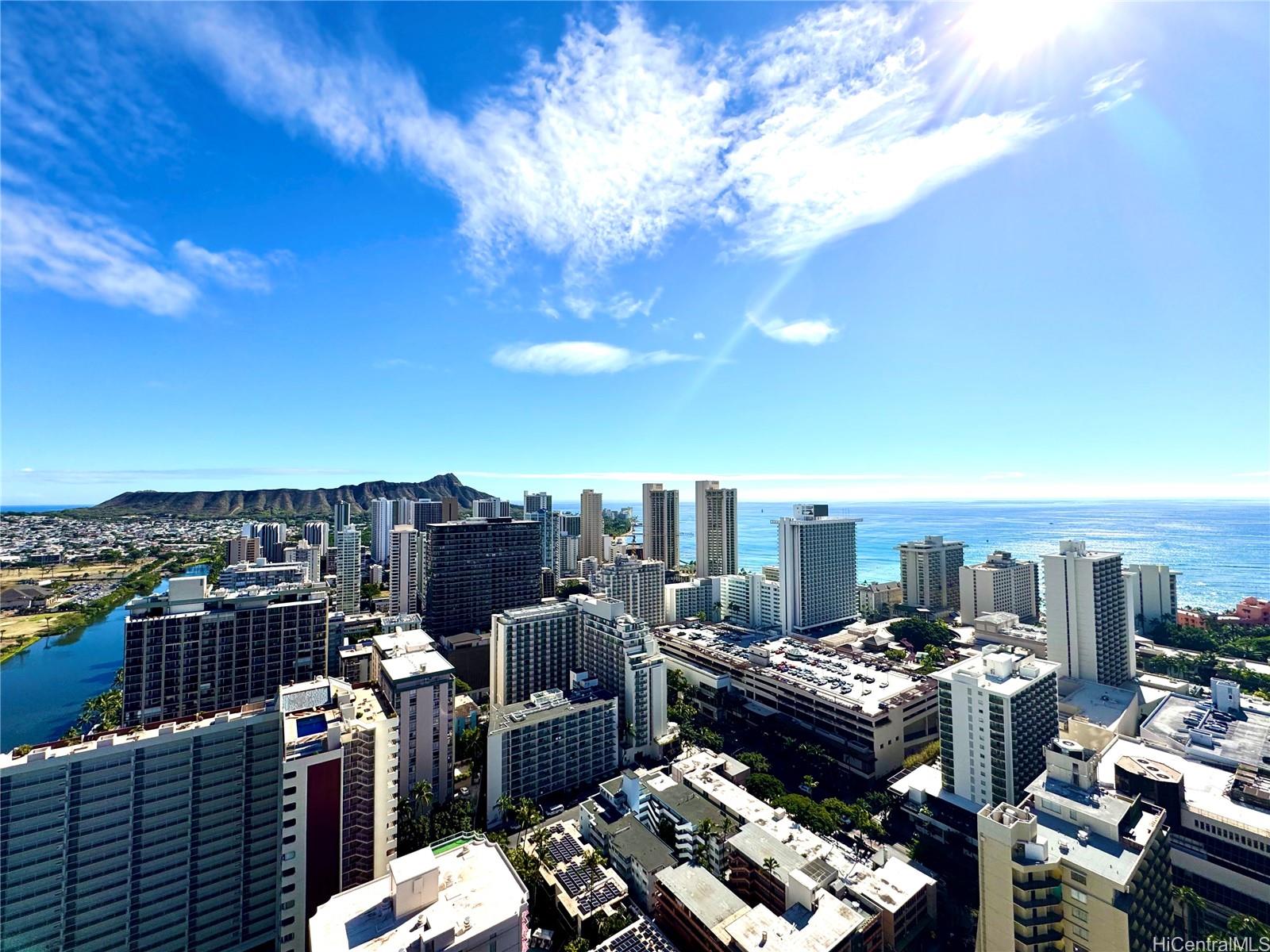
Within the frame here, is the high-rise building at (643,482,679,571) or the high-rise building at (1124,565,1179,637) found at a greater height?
the high-rise building at (643,482,679,571)

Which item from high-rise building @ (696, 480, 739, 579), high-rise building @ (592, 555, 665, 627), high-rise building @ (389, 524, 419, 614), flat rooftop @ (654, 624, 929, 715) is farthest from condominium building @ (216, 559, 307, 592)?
high-rise building @ (696, 480, 739, 579)

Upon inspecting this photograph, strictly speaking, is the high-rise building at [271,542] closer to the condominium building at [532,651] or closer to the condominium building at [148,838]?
the condominium building at [532,651]

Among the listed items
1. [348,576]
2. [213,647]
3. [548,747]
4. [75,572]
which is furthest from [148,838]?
[75,572]

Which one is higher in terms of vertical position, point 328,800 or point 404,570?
point 404,570

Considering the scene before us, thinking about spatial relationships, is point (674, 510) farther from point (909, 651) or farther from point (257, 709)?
point (257, 709)

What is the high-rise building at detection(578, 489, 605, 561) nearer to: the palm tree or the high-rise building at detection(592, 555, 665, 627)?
the high-rise building at detection(592, 555, 665, 627)

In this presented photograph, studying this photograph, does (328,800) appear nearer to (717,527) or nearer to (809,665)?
(809,665)
